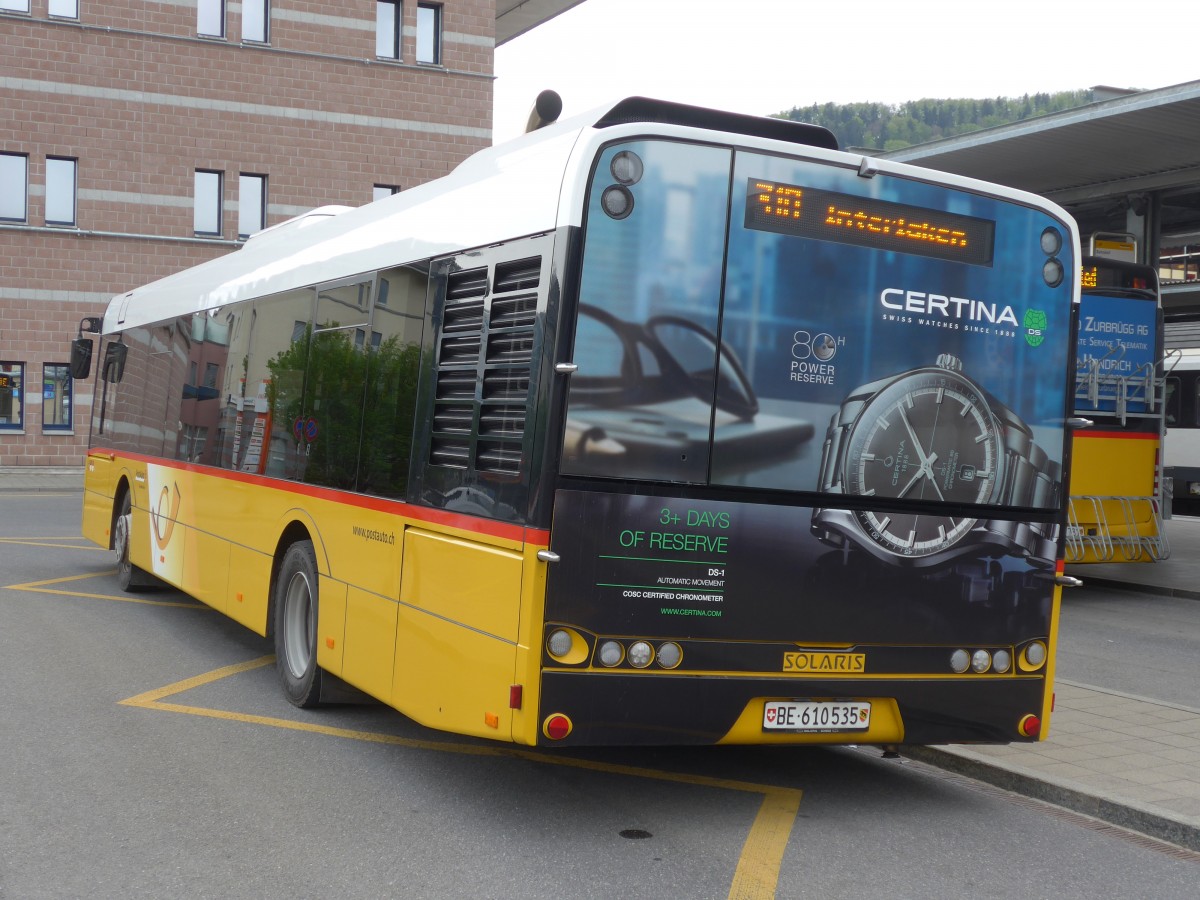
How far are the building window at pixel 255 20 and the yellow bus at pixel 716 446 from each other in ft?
109

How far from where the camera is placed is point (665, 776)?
21.7 feet

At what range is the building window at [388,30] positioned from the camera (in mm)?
39188

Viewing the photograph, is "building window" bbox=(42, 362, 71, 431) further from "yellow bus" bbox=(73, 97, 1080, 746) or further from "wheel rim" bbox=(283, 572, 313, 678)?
"yellow bus" bbox=(73, 97, 1080, 746)

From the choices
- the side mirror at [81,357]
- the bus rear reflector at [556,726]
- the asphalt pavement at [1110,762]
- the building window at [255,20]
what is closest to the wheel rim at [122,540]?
the side mirror at [81,357]

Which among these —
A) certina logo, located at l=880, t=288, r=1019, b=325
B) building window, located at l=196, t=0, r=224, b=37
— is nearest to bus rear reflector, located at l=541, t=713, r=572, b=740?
certina logo, located at l=880, t=288, r=1019, b=325

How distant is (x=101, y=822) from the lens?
5.48m

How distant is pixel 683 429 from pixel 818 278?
89cm

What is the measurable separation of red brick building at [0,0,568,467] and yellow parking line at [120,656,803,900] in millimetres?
29028

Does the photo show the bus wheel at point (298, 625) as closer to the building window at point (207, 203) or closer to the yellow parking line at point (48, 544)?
the yellow parking line at point (48, 544)

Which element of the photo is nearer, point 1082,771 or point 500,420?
point 500,420

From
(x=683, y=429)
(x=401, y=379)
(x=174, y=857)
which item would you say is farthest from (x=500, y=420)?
(x=174, y=857)

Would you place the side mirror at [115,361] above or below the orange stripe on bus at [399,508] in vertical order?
above

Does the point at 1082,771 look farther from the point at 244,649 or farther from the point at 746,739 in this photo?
the point at 244,649

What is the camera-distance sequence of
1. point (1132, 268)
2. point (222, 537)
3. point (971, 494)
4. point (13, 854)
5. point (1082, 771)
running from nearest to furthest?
point (13, 854), point (971, 494), point (1082, 771), point (222, 537), point (1132, 268)
